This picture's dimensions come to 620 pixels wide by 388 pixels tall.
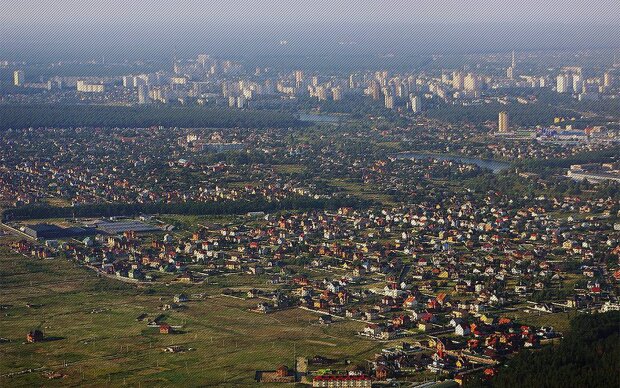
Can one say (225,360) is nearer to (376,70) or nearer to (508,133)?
(508,133)

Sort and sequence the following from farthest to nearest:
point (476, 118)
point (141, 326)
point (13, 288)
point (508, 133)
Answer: point (476, 118) < point (508, 133) < point (13, 288) < point (141, 326)

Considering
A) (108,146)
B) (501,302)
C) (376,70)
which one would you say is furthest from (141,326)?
(376,70)

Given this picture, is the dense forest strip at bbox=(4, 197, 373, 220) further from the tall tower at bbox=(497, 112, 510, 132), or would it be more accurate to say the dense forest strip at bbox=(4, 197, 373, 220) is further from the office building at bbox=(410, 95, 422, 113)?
the office building at bbox=(410, 95, 422, 113)

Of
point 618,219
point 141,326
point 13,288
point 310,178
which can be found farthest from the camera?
point 310,178

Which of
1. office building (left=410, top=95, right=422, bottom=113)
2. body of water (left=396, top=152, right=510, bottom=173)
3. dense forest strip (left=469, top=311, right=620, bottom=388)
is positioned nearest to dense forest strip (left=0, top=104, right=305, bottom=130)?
office building (left=410, top=95, right=422, bottom=113)

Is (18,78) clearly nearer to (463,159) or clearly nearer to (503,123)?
(503,123)

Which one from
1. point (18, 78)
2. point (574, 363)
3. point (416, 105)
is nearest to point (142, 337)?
point (574, 363)
